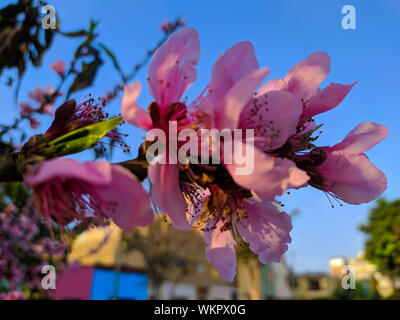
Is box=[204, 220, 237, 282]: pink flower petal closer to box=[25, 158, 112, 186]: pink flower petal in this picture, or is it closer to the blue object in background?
box=[25, 158, 112, 186]: pink flower petal

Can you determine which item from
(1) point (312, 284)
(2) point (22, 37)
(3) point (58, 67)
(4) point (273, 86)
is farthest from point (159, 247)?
(1) point (312, 284)

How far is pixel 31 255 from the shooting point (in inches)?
155

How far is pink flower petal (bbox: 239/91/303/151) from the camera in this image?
636mm

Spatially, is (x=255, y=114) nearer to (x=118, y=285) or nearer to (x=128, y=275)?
(x=118, y=285)

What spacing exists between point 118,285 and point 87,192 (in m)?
18.7

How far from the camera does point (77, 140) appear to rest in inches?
23.2

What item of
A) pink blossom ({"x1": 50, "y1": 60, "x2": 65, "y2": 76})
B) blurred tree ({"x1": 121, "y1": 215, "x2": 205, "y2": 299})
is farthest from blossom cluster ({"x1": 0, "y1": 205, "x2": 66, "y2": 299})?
blurred tree ({"x1": 121, "y1": 215, "x2": 205, "y2": 299})

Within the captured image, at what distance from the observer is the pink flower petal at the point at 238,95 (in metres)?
0.55

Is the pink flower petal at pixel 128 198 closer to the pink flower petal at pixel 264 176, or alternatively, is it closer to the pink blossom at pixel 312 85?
the pink flower petal at pixel 264 176

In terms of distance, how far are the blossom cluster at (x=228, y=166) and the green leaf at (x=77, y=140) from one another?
48 millimetres

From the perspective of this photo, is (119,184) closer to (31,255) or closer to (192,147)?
(192,147)

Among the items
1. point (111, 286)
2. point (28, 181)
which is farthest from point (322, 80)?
point (111, 286)
